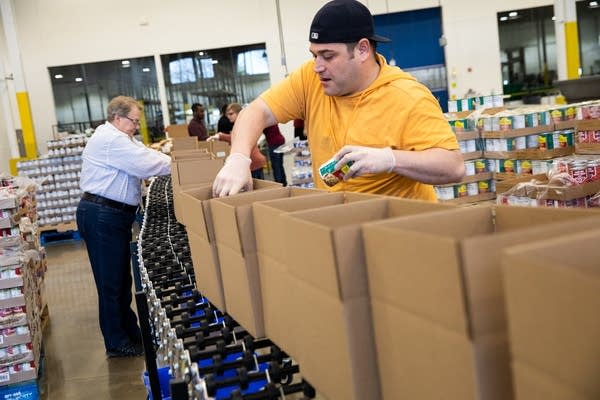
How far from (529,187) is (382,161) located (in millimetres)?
2887

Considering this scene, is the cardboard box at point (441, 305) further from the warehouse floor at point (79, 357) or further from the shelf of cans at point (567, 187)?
the warehouse floor at point (79, 357)

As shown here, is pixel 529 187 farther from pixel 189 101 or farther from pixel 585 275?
pixel 189 101

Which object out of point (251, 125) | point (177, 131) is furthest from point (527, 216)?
point (177, 131)

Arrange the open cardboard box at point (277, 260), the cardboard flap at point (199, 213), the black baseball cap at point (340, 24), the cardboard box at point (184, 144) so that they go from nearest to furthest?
the open cardboard box at point (277, 260), the cardboard flap at point (199, 213), the black baseball cap at point (340, 24), the cardboard box at point (184, 144)

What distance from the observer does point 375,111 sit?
237 centimetres

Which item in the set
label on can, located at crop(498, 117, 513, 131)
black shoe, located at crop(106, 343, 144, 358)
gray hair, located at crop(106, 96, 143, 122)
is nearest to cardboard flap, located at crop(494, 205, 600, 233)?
gray hair, located at crop(106, 96, 143, 122)

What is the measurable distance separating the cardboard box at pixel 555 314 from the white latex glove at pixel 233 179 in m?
1.54

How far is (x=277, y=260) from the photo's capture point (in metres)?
1.42

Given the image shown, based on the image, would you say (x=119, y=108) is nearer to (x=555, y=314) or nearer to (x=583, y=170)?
(x=583, y=170)

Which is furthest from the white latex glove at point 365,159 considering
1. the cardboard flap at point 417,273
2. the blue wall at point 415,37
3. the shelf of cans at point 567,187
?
the blue wall at point 415,37

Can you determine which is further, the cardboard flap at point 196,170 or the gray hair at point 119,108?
the gray hair at point 119,108

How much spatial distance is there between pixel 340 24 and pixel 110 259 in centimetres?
327

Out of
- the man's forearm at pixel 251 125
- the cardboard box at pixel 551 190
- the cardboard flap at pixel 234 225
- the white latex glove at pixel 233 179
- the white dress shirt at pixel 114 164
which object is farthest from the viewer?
the white dress shirt at pixel 114 164

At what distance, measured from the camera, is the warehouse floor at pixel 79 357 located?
4.79 meters
